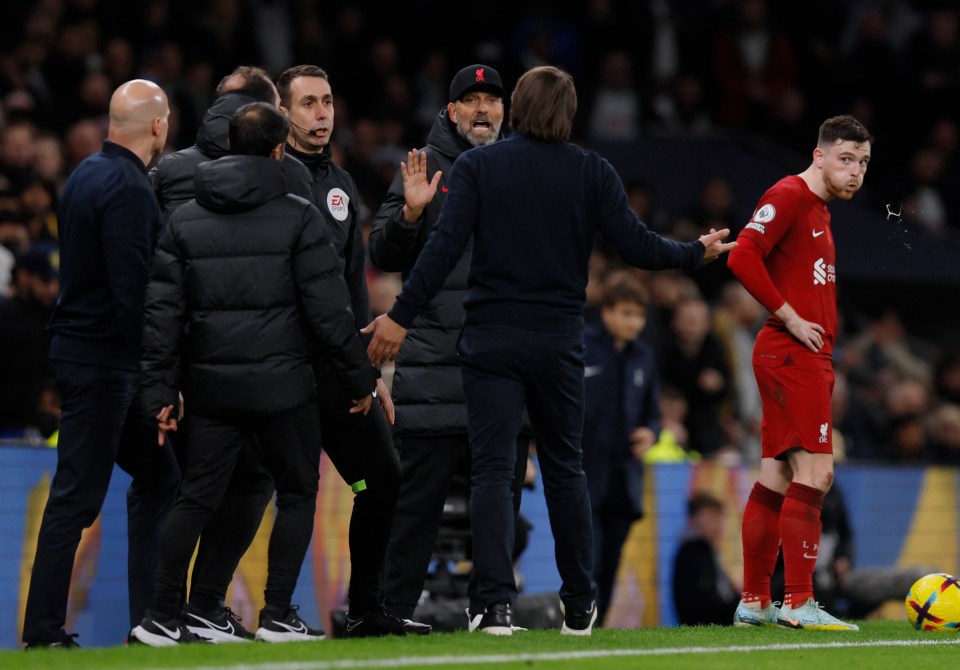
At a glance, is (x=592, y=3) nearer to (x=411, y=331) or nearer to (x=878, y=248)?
(x=878, y=248)

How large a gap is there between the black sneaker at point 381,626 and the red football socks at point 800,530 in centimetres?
162

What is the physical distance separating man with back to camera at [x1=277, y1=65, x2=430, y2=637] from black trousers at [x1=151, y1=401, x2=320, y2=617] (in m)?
0.26

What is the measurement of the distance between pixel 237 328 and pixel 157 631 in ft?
3.82

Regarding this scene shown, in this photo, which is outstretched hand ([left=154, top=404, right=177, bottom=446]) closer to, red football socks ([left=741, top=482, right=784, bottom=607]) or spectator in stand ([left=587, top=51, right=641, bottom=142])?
red football socks ([left=741, top=482, right=784, bottom=607])

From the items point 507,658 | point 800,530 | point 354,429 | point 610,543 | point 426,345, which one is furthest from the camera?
point 610,543

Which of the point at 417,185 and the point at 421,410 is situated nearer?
the point at 417,185

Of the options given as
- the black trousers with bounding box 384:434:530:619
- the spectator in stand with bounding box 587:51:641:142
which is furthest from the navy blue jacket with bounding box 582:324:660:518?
the spectator in stand with bounding box 587:51:641:142

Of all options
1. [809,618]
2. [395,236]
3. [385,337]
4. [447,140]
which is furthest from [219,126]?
[809,618]

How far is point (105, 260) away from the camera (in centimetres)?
650

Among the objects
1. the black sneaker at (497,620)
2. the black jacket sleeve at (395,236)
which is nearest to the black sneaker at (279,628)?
the black sneaker at (497,620)

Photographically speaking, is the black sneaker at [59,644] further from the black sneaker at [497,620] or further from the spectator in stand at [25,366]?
the spectator in stand at [25,366]

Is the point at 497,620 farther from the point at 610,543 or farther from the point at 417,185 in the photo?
the point at 610,543

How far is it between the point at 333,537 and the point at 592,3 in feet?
29.0

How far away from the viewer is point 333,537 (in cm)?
936
